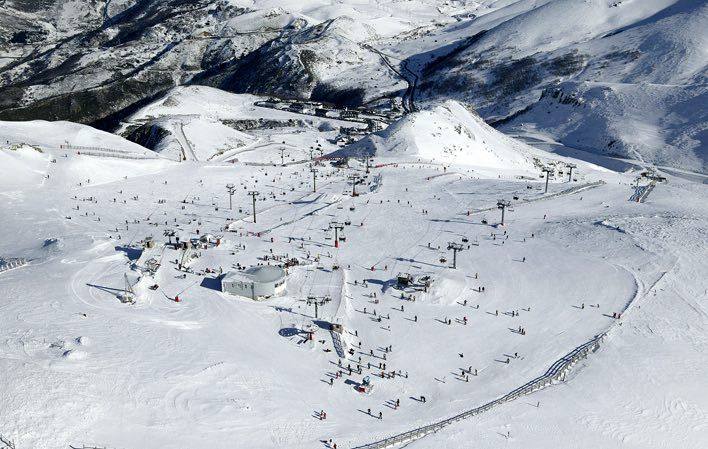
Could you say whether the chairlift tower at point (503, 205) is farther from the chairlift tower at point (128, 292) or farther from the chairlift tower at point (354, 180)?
the chairlift tower at point (128, 292)

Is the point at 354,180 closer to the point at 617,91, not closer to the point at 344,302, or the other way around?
the point at 344,302

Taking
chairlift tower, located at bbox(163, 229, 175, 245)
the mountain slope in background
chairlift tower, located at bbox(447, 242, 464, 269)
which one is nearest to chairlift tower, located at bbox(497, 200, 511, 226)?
chairlift tower, located at bbox(447, 242, 464, 269)

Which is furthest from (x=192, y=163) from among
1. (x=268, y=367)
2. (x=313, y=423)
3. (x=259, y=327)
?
(x=313, y=423)

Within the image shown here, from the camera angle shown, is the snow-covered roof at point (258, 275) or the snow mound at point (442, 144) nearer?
the snow-covered roof at point (258, 275)

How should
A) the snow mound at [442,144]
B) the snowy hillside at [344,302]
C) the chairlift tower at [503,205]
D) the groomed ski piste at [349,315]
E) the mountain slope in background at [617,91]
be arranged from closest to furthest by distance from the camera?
the groomed ski piste at [349,315] < the snowy hillside at [344,302] < the chairlift tower at [503,205] < the snow mound at [442,144] < the mountain slope in background at [617,91]

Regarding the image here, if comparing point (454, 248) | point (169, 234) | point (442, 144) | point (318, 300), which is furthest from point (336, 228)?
point (442, 144)

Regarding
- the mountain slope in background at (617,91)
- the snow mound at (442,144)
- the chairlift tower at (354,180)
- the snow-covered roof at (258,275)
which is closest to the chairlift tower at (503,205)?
the chairlift tower at (354,180)
